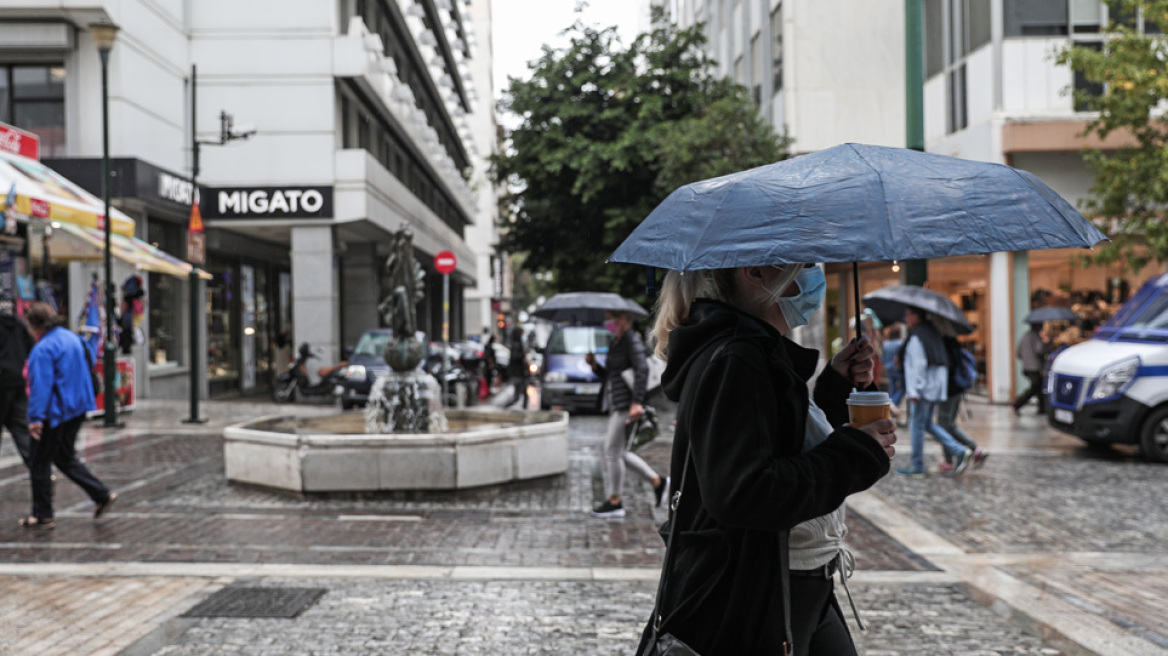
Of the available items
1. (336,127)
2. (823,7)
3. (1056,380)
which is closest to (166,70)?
(336,127)

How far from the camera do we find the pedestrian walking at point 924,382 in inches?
430

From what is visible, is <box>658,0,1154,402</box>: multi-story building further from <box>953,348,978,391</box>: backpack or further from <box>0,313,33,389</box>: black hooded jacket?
<box>0,313,33,389</box>: black hooded jacket

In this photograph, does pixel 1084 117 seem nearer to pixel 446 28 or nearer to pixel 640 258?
pixel 640 258

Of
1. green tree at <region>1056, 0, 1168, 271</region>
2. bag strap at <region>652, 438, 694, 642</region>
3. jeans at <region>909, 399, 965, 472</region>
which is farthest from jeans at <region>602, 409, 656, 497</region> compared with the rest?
green tree at <region>1056, 0, 1168, 271</region>

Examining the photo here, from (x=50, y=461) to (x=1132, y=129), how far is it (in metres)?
15.9

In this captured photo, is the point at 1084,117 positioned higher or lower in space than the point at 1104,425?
higher

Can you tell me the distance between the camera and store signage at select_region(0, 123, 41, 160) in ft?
50.2

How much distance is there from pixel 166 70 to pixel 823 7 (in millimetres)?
16522

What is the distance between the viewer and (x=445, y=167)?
1684 inches

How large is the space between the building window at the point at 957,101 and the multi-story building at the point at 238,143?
13472mm

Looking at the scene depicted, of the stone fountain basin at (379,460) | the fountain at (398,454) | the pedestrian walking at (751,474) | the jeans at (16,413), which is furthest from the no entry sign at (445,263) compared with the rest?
the pedestrian walking at (751,474)

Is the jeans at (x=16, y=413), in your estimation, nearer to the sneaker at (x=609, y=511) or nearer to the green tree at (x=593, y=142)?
the sneaker at (x=609, y=511)

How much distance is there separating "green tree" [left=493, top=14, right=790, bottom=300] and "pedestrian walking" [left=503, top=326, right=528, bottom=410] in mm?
4291

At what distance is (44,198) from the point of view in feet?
41.9
